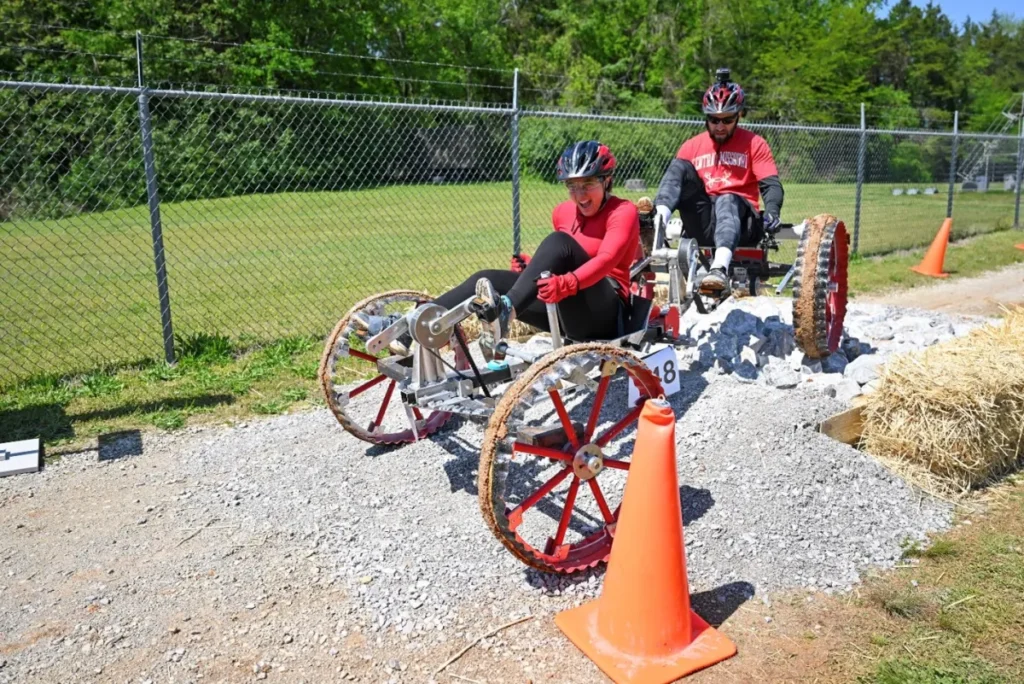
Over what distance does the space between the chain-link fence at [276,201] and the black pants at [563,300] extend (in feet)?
8.34

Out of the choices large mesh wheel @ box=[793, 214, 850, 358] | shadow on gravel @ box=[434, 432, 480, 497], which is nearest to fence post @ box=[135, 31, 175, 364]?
shadow on gravel @ box=[434, 432, 480, 497]

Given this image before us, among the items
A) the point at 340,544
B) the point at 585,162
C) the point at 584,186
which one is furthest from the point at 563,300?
the point at 340,544

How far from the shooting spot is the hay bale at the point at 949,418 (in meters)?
4.39

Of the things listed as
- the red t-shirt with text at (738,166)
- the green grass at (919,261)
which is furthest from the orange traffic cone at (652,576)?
the green grass at (919,261)

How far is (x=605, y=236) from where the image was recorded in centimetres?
435

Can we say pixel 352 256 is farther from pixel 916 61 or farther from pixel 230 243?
pixel 916 61

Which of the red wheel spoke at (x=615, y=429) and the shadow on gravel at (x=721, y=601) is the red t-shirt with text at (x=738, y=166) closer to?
the red wheel spoke at (x=615, y=429)

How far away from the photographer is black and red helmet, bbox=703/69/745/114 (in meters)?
6.02

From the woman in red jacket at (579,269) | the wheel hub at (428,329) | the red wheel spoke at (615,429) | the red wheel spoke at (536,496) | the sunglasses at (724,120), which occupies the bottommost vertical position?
the red wheel spoke at (536,496)

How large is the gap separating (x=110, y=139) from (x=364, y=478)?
16.0m

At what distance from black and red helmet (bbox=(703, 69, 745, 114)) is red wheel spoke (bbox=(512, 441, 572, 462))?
357 centimetres

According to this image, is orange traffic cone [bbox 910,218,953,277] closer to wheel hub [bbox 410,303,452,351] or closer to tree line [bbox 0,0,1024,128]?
wheel hub [bbox 410,303,452,351]

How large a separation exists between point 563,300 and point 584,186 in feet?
2.03

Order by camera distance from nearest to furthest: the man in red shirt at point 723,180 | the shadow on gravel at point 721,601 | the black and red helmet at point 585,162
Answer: the shadow on gravel at point 721,601
the black and red helmet at point 585,162
the man in red shirt at point 723,180
